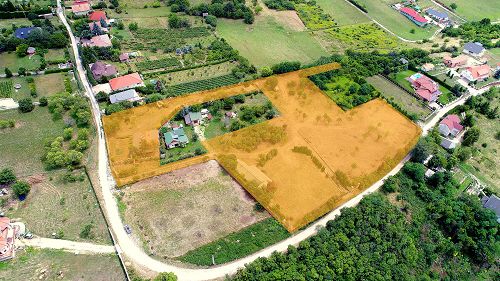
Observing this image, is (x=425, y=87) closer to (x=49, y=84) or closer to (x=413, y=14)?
(x=413, y=14)

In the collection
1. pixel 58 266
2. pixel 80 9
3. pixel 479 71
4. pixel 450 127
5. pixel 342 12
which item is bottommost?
pixel 58 266

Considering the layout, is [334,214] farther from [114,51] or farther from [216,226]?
[114,51]

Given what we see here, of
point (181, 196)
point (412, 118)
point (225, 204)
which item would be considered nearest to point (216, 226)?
point (225, 204)

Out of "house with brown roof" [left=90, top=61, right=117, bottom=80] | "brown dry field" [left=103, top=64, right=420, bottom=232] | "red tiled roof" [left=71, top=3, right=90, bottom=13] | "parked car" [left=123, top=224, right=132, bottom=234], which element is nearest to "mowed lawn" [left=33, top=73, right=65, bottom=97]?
"house with brown roof" [left=90, top=61, right=117, bottom=80]

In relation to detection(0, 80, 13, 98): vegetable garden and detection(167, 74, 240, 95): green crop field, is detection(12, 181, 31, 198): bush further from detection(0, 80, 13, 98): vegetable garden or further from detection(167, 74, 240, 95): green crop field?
detection(167, 74, 240, 95): green crop field

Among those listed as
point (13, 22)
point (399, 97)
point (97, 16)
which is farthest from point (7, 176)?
point (399, 97)

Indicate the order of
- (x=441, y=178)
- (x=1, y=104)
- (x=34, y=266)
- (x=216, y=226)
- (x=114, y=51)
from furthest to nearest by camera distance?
1. (x=114, y=51)
2. (x=1, y=104)
3. (x=441, y=178)
4. (x=216, y=226)
5. (x=34, y=266)
